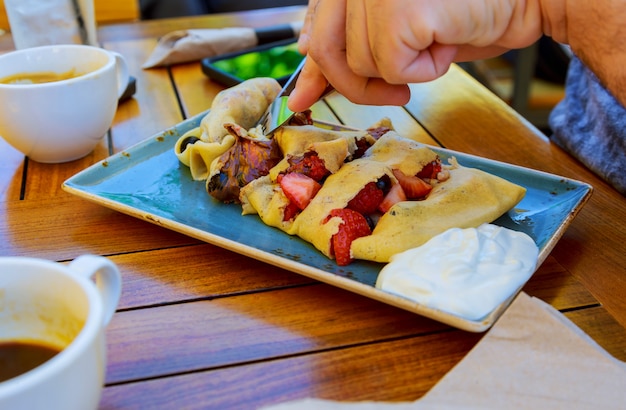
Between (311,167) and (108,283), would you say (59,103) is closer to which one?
(311,167)

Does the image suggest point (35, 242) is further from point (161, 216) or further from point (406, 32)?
point (406, 32)

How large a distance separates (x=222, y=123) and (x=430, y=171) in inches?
13.8

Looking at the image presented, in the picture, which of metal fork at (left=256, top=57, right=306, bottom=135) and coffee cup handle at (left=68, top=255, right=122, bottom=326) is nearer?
coffee cup handle at (left=68, top=255, right=122, bottom=326)

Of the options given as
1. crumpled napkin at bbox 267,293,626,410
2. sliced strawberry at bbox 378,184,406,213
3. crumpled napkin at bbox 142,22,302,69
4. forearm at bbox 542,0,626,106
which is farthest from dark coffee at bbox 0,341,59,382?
crumpled napkin at bbox 142,22,302,69

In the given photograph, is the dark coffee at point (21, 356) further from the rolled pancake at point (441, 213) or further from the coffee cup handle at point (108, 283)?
the rolled pancake at point (441, 213)

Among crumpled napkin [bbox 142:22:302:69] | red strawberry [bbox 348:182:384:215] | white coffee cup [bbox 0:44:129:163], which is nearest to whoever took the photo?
red strawberry [bbox 348:182:384:215]

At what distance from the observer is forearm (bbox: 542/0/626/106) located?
2.55 feet

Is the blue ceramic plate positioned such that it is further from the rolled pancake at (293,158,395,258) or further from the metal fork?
the metal fork

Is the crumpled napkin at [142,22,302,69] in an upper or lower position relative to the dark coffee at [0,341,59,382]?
lower

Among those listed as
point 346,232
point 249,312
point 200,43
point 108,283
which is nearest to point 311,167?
point 346,232

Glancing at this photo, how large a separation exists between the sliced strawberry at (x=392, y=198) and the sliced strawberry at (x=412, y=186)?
0.06 ft

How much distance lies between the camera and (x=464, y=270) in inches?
27.4

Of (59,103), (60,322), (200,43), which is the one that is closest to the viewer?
(60,322)

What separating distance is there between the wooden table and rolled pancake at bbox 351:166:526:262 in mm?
79
